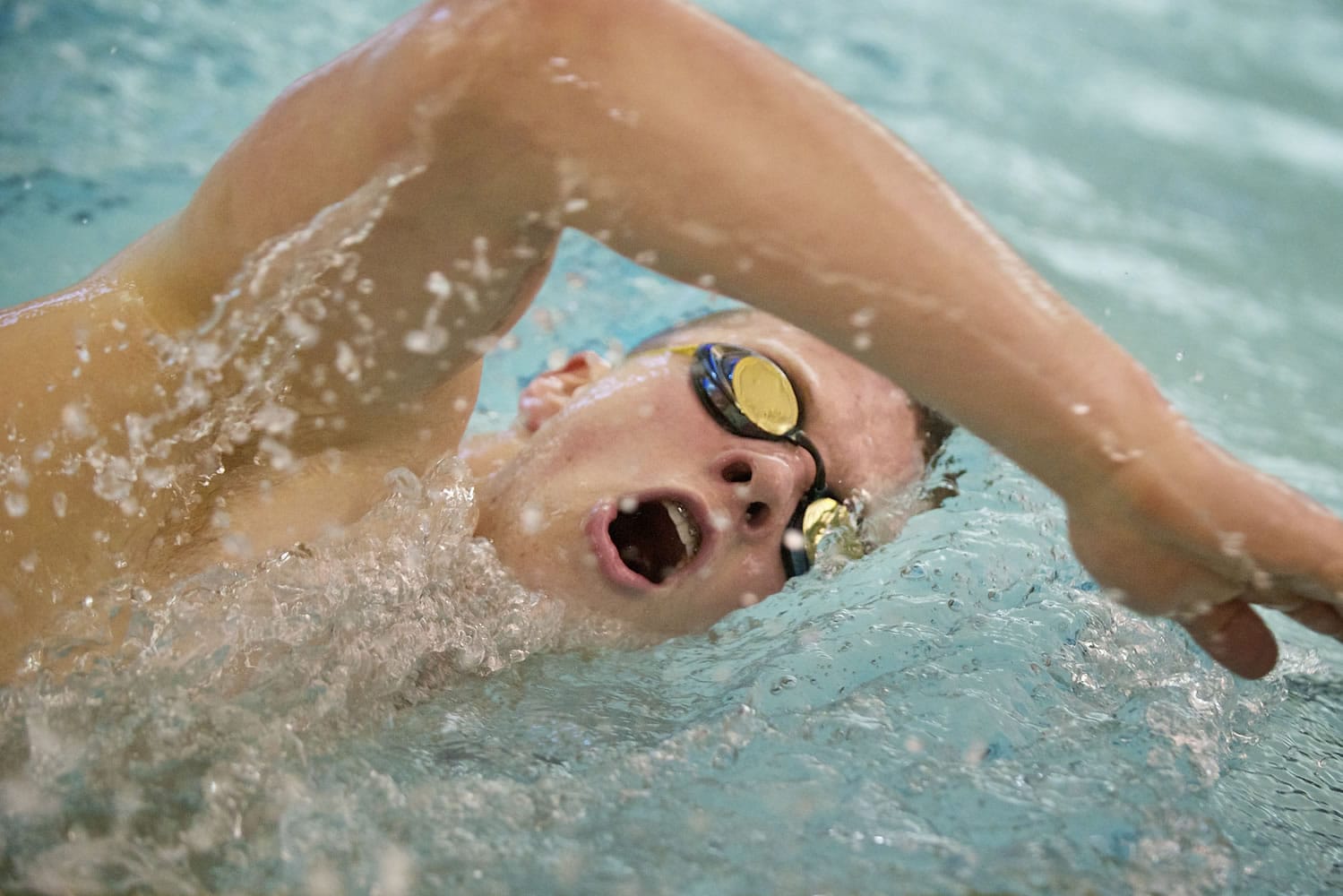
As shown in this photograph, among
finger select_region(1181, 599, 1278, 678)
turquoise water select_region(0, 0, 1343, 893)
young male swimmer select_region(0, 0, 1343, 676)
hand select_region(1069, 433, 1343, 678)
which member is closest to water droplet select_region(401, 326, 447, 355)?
young male swimmer select_region(0, 0, 1343, 676)

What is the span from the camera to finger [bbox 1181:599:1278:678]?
36.9 inches

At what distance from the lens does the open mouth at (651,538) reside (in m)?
1.38

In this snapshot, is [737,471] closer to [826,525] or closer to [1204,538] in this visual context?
[826,525]

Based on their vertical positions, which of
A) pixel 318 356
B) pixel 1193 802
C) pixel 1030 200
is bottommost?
pixel 1030 200

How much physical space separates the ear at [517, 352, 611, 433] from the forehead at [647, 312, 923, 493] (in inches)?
5.0

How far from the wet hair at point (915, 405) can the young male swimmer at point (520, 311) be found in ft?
1.34

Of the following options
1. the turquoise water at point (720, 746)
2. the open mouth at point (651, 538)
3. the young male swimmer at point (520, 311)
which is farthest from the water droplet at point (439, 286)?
the open mouth at point (651, 538)

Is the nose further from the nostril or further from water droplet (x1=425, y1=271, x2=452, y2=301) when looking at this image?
→ water droplet (x1=425, y1=271, x2=452, y2=301)

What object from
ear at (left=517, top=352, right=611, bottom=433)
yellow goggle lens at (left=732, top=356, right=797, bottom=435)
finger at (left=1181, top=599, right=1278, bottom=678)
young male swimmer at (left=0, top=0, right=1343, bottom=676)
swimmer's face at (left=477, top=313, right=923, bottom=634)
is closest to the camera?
young male swimmer at (left=0, top=0, right=1343, bottom=676)

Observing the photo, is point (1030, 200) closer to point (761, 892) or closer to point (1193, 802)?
point (1193, 802)

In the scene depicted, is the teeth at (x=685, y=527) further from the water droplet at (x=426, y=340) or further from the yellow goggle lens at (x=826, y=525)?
the water droplet at (x=426, y=340)

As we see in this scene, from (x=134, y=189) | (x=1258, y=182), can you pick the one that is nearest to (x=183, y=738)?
(x=134, y=189)

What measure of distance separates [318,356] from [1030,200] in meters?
3.02

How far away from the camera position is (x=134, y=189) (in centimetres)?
294
